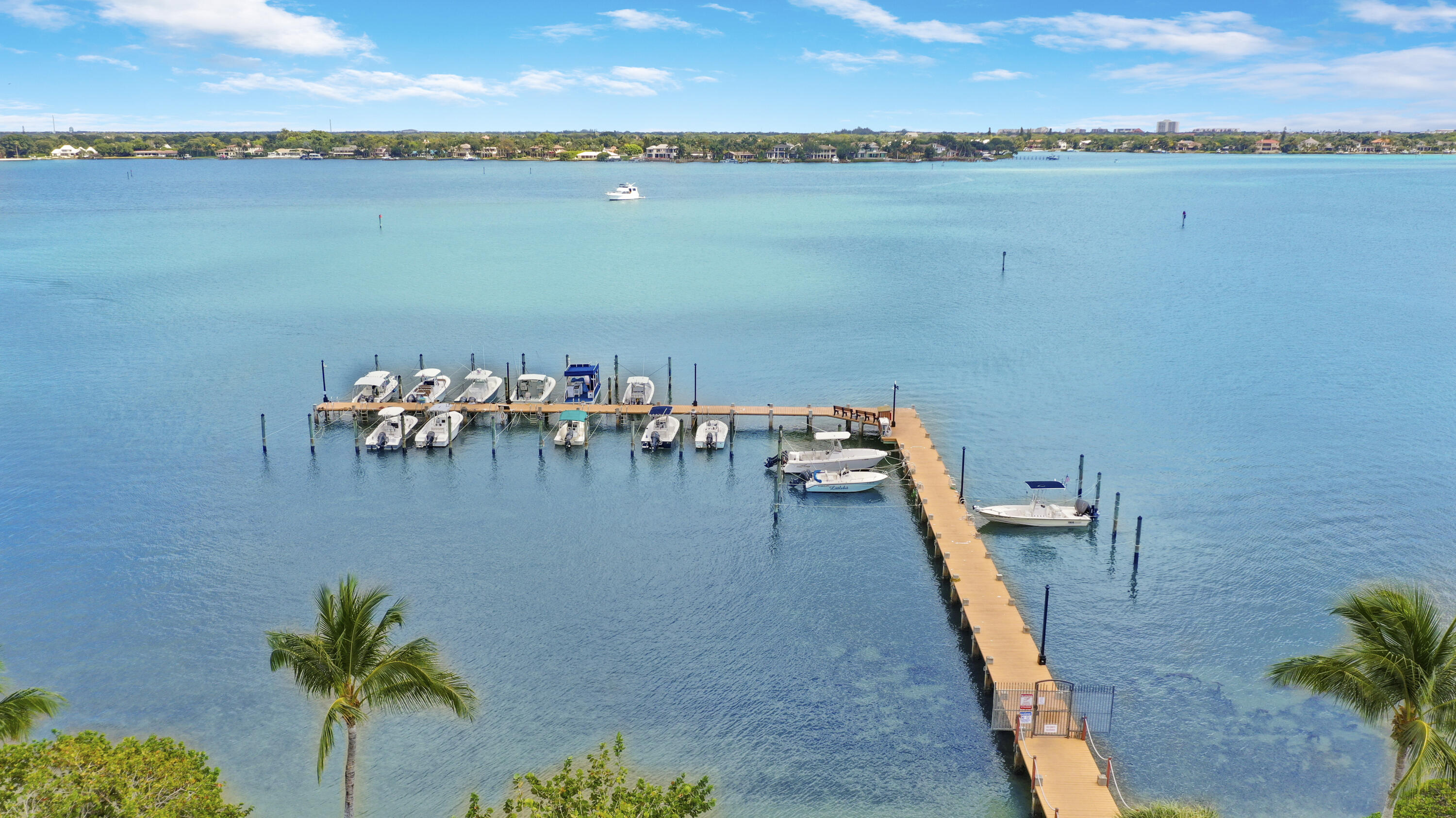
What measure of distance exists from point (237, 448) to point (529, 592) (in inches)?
1002

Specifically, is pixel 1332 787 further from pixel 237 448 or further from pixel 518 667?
pixel 237 448

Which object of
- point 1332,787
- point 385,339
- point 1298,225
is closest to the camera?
point 1332,787

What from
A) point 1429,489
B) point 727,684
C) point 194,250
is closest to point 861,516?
point 727,684

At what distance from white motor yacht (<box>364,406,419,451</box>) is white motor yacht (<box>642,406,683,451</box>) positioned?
44.5 feet

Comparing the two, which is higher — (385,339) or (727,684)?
(385,339)

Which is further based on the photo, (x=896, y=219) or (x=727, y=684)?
(x=896, y=219)

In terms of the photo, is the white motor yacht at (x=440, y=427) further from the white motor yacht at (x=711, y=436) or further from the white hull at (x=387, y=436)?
the white motor yacht at (x=711, y=436)

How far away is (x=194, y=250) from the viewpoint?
131 meters

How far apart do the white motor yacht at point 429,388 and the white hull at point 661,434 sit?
14.2 metres

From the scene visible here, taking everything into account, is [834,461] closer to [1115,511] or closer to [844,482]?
[844,482]

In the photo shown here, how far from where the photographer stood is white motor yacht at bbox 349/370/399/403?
62.6 meters

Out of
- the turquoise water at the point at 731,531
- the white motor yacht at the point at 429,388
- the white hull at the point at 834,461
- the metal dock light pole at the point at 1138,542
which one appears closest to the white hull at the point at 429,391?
the white motor yacht at the point at 429,388

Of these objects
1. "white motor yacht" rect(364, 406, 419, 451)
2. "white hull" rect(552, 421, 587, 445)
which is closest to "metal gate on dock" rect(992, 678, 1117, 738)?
"white hull" rect(552, 421, 587, 445)

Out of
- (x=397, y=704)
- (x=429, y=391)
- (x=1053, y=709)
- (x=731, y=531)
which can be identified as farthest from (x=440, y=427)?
(x=1053, y=709)
